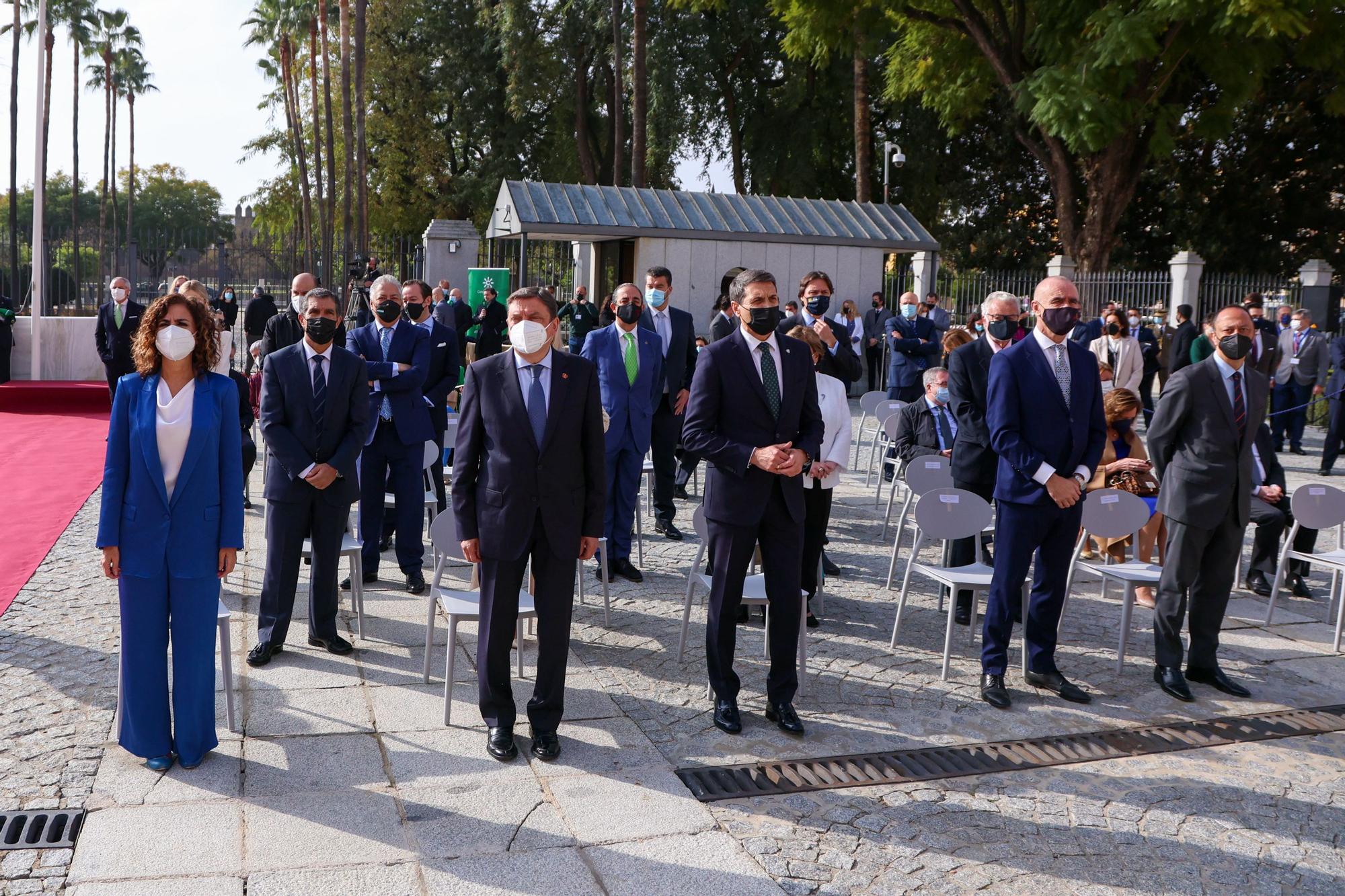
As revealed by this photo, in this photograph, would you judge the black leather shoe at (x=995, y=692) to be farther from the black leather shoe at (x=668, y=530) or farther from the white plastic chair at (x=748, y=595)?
the black leather shoe at (x=668, y=530)

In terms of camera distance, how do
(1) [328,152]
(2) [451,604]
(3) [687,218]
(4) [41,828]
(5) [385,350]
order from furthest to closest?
(1) [328,152] < (3) [687,218] < (5) [385,350] < (2) [451,604] < (4) [41,828]

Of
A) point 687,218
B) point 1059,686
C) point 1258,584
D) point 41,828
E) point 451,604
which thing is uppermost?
point 687,218

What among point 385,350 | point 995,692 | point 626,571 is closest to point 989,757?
point 995,692

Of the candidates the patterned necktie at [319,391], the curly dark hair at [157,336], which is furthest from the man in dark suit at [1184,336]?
the curly dark hair at [157,336]

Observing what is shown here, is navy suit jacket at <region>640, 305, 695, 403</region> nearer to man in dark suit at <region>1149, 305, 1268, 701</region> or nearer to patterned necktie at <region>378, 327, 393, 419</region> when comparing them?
patterned necktie at <region>378, 327, 393, 419</region>

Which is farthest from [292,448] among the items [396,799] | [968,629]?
[968,629]

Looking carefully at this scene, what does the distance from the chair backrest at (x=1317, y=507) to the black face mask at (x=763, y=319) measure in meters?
3.82

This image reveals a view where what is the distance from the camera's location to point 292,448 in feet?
18.8

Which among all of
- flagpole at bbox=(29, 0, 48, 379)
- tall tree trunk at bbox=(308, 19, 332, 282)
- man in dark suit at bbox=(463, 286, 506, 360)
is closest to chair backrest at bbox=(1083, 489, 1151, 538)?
man in dark suit at bbox=(463, 286, 506, 360)

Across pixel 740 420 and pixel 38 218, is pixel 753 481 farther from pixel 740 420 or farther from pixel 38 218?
pixel 38 218

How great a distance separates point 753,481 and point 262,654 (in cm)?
262

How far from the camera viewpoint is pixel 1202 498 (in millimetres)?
5645

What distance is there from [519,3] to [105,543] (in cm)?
3215

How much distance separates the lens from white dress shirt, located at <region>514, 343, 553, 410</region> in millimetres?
4637
